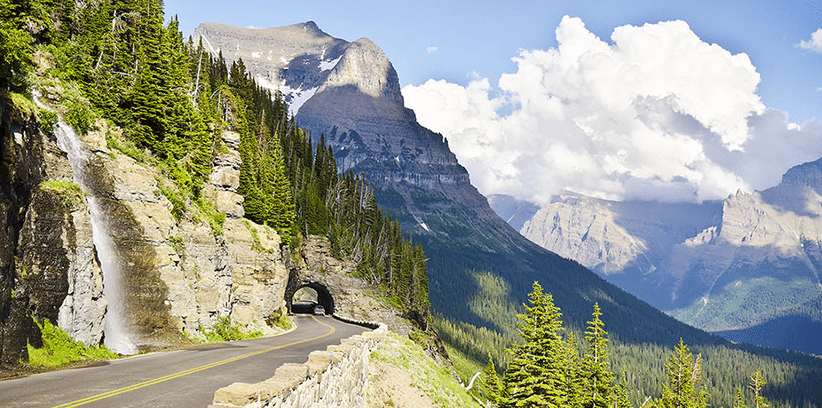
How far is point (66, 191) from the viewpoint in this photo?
22.3m

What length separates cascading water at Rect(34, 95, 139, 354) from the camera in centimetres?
2452

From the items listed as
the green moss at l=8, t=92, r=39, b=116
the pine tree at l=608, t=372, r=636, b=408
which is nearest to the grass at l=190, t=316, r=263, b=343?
the green moss at l=8, t=92, r=39, b=116

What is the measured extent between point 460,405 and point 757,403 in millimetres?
57848

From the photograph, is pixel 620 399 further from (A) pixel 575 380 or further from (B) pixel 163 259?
(B) pixel 163 259

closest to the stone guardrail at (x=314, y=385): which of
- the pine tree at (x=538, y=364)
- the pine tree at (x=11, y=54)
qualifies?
the pine tree at (x=538, y=364)

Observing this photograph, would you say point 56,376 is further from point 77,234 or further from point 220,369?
point 77,234

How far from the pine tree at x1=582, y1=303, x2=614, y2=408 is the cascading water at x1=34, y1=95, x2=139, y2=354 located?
3755 centimetres

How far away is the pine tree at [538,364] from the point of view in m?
36.2

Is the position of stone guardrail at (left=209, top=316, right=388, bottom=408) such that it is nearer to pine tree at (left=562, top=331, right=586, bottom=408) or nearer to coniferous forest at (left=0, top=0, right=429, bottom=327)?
coniferous forest at (left=0, top=0, right=429, bottom=327)

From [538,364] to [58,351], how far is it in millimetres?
28863

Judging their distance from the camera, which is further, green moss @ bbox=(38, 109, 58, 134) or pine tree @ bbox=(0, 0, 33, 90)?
green moss @ bbox=(38, 109, 58, 134)

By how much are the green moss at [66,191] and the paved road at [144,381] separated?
7.18 m

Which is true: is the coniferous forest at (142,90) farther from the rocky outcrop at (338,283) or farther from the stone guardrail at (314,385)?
the stone guardrail at (314,385)

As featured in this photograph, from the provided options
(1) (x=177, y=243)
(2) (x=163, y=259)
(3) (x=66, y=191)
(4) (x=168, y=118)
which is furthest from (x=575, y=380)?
(3) (x=66, y=191)
